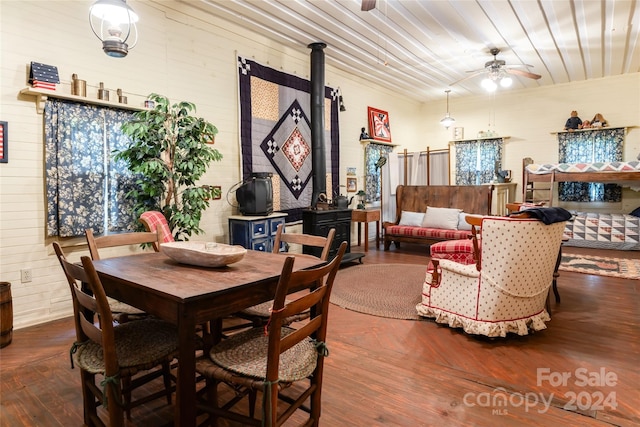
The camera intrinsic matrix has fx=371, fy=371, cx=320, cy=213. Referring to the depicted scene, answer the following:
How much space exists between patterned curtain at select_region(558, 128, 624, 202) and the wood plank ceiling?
3.77ft

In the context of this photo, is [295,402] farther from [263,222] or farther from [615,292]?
[615,292]

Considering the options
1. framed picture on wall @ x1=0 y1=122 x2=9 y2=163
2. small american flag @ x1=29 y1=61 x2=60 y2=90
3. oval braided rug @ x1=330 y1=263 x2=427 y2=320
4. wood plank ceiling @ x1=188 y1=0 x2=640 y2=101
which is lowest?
oval braided rug @ x1=330 y1=263 x2=427 y2=320

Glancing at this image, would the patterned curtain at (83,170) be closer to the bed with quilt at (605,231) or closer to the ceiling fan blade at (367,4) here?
A: the ceiling fan blade at (367,4)

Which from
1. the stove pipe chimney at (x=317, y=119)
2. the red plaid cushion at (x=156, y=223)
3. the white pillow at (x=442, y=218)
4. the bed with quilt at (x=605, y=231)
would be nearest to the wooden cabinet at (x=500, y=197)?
the bed with quilt at (x=605, y=231)

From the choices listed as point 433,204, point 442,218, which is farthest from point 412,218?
point 442,218

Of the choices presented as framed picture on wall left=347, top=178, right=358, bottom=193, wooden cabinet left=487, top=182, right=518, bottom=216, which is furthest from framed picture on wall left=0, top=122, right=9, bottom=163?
wooden cabinet left=487, top=182, right=518, bottom=216

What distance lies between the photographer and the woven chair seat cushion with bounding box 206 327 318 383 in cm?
142

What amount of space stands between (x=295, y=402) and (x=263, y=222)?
308cm

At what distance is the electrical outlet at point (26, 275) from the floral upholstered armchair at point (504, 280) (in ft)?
11.7

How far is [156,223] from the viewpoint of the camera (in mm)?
3250

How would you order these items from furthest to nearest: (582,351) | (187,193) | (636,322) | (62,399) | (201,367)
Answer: (187,193) < (636,322) < (582,351) < (62,399) < (201,367)

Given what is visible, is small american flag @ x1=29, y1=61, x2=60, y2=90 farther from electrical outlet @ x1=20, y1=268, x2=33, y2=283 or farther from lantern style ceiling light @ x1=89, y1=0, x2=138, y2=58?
electrical outlet @ x1=20, y1=268, x2=33, y2=283

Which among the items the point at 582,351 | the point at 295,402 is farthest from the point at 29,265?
the point at 582,351

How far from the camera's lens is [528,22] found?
4750mm
